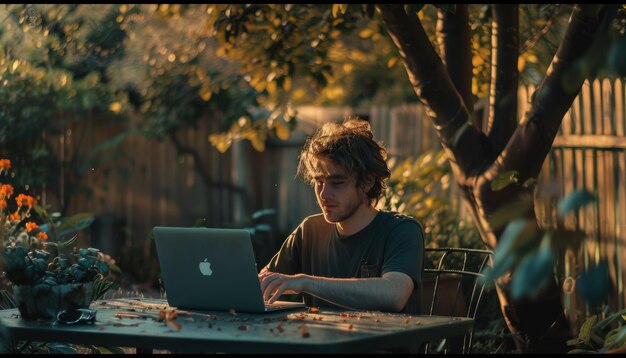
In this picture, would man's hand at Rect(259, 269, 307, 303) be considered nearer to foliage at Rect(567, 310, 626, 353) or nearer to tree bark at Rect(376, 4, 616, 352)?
foliage at Rect(567, 310, 626, 353)

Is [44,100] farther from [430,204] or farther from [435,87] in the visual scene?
[435,87]

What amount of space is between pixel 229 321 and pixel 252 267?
194 millimetres

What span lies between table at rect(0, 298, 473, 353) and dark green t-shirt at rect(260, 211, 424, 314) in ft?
1.17

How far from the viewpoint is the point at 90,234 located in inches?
421

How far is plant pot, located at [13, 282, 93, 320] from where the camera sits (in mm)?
3287

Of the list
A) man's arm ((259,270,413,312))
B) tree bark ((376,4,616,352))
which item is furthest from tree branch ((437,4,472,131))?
man's arm ((259,270,413,312))

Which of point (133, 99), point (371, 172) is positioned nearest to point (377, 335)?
point (371, 172)

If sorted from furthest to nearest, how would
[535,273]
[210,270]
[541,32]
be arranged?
[541,32], [210,270], [535,273]

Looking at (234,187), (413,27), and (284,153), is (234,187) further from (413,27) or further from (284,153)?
(413,27)

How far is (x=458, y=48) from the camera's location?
5.48 metres

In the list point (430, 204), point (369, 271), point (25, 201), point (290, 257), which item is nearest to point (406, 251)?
point (369, 271)

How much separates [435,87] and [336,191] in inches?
55.3

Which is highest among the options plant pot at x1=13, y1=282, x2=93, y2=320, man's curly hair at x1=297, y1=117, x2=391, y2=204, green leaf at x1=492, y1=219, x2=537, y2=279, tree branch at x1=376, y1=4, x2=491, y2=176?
tree branch at x1=376, y1=4, x2=491, y2=176

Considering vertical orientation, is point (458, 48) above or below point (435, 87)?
above
